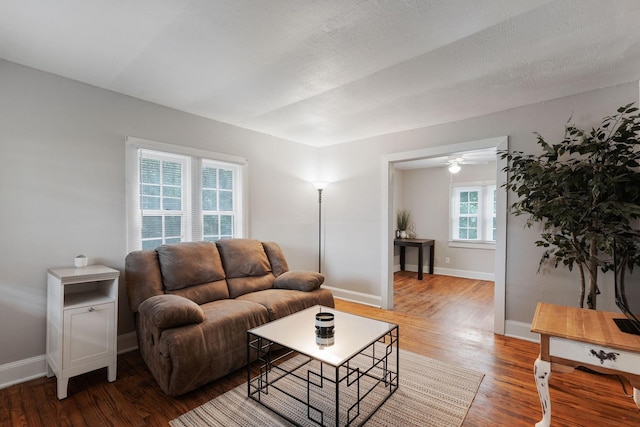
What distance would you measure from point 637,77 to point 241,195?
4020 millimetres

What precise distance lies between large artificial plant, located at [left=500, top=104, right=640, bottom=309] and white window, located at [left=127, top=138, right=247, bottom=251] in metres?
3.16

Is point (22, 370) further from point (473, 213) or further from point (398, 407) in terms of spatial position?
point (473, 213)

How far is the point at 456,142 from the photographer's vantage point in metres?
3.58

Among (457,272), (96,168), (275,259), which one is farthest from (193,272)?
(457,272)

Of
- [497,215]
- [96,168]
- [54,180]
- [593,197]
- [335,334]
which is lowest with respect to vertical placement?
[335,334]

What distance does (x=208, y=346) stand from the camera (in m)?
2.22

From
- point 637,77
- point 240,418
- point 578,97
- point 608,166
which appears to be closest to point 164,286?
point 240,418

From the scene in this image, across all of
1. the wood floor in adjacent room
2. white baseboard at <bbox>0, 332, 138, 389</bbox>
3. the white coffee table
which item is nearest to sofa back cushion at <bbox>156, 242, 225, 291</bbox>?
the wood floor in adjacent room

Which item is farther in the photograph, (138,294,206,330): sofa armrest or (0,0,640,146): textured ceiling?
(138,294,206,330): sofa armrest

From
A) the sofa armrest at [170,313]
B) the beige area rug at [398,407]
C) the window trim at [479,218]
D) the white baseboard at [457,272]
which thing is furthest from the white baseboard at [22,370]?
the window trim at [479,218]

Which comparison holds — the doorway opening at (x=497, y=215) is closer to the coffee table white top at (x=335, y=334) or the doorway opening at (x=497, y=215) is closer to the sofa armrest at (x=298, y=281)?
the sofa armrest at (x=298, y=281)

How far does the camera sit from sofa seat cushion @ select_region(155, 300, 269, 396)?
2078 millimetres

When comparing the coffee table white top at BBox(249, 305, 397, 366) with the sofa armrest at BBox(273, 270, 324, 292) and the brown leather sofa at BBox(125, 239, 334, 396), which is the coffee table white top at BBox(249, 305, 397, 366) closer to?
the brown leather sofa at BBox(125, 239, 334, 396)

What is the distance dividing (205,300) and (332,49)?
7.93ft
